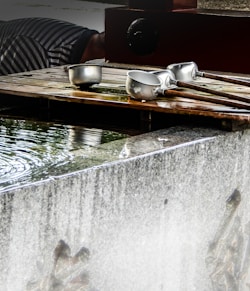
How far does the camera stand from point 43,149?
3.33m

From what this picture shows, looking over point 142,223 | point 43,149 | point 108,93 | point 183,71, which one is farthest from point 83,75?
point 142,223

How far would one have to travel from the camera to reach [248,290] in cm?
393

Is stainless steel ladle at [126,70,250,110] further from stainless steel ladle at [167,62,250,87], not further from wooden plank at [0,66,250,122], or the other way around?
stainless steel ladle at [167,62,250,87]

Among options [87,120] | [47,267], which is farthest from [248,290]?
[47,267]

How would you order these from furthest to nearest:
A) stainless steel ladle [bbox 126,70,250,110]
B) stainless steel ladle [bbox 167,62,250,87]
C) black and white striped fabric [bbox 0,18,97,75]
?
black and white striped fabric [bbox 0,18,97,75] → stainless steel ladle [bbox 167,62,250,87] → stainless steel ladle [bbox 126,70,250,110]

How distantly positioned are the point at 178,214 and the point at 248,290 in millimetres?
710

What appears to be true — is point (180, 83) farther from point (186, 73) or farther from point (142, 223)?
point (142, 223)

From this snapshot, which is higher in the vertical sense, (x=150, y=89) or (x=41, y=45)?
(x=150, y=89)

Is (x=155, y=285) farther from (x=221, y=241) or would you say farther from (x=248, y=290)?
(x=248, y=290)

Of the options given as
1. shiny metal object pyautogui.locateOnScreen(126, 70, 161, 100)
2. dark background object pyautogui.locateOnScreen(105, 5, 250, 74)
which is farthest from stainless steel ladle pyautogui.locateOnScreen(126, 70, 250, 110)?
dark background object pyautogui.locateOnScreen(105, 5, 250, 74)

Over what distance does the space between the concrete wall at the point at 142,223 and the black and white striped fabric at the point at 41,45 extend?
3.54 metres

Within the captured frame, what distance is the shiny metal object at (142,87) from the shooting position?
12.8 feet

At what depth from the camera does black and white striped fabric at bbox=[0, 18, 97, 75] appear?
23.3ft

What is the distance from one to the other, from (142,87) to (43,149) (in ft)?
2.31
